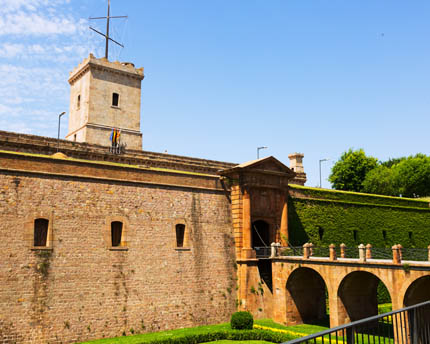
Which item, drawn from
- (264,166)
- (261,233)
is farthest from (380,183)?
(264,166)

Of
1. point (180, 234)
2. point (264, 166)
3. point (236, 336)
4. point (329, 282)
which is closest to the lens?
point (236, 336)

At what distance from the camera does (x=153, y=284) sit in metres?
23.8

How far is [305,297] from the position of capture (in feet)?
89.7

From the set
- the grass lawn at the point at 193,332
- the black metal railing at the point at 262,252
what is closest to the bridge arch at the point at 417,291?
the grass lawn at the point at 193,332

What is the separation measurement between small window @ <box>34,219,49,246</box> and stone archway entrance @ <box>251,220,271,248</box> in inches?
575

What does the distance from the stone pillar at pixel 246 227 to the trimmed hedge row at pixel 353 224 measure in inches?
198

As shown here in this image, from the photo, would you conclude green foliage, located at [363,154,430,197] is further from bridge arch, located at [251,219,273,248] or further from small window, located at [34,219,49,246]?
small window, located at [34,219,49,246]

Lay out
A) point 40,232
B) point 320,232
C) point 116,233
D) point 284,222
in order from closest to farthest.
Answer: point 40,232
point 116,233
point 284,222
point 320,232

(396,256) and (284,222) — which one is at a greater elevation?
(284,222)

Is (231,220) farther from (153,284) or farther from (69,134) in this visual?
(69,134)

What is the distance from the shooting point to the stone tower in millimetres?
38062

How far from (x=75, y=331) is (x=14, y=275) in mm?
4159

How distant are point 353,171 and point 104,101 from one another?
40.0 m

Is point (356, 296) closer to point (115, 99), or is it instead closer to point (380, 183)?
point (115, 99)
